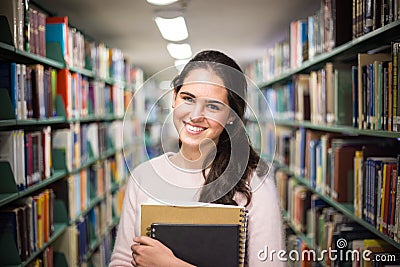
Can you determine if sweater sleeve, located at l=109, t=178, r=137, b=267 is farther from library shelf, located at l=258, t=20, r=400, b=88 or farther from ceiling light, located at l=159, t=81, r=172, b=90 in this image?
library shelf, located at l=258, t=20, r=400, b=88

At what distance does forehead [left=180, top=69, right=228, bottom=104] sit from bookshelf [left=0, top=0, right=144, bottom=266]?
0.29 metres

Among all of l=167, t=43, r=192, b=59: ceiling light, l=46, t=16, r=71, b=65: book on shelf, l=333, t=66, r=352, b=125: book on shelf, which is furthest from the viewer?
l=46, t=16, r=71, b=65: book on shelf

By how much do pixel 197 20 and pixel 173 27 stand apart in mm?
160

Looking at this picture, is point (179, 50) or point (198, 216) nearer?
point (198, 216)

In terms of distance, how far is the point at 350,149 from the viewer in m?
2.53

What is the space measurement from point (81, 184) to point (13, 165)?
1347 mm

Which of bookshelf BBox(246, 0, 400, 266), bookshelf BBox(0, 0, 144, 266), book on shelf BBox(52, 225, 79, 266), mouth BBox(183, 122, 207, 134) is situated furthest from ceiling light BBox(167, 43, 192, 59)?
book on shelf BBox(52, 225, 79, 266)

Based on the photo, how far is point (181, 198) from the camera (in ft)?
5.06

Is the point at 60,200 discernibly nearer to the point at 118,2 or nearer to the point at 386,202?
the point at 118,2

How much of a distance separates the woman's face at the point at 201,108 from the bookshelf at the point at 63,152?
26 centimetres

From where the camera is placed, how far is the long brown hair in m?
1.54

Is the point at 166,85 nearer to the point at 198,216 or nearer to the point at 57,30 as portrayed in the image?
the point at 198,216

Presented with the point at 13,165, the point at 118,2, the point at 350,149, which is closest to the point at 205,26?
the point at 118,2

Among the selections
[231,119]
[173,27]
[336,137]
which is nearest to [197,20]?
[173,27]
